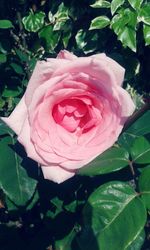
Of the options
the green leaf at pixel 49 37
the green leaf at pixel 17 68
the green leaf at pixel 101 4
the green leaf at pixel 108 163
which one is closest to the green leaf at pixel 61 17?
the green leaf at pixel 49 37

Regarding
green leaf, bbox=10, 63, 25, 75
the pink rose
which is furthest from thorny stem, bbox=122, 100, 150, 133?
green leaf, bbox=10, 63, 25, 75

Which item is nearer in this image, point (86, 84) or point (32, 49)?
point (86, 84)

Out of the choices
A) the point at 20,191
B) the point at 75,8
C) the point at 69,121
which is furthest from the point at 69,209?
the point at 75,8

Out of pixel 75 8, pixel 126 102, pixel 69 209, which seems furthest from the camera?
pixel 75 8

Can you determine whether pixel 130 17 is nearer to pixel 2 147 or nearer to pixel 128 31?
pixel 128 31

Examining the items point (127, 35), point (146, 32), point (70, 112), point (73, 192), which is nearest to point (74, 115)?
point (70, 112)

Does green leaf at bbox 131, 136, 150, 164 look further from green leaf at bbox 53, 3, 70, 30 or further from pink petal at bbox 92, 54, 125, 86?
green leaf at bbox 53, 3, 70, 30

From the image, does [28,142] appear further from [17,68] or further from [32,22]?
[32,22]

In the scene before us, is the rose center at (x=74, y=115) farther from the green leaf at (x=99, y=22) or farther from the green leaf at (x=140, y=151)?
the green leaf at (x=99, y=22)
